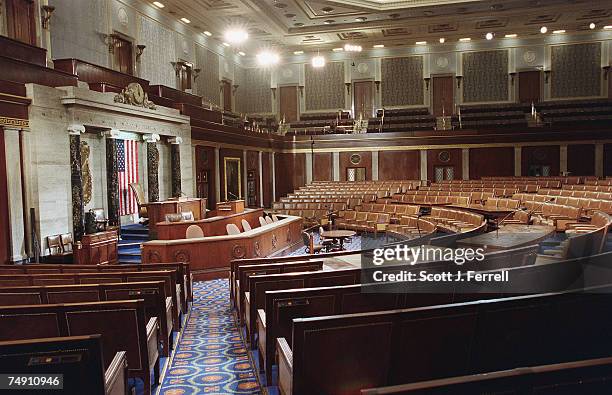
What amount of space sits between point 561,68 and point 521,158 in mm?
6306

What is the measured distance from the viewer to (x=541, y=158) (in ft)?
60.0

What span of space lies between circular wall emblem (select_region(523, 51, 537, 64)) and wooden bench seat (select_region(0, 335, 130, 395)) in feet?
78.6

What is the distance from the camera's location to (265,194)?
62.4 ft

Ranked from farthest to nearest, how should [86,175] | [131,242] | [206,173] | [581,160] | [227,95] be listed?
[227,95] < [581,160] < [206,173] < [86,175] < [131,242]

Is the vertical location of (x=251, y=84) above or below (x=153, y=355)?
above

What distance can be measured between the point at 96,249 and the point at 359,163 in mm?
13345

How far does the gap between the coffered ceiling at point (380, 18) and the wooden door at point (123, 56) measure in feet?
7.63

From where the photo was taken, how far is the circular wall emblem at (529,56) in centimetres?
2180

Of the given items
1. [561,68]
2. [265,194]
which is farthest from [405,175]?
[561,68]

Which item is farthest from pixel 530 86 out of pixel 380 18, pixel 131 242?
pixel 131 242

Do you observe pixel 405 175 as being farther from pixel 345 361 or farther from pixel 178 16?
pixel 345 361

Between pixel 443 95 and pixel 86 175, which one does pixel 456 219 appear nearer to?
pixel 86 175

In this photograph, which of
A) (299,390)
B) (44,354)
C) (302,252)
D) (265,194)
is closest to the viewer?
(44,354)

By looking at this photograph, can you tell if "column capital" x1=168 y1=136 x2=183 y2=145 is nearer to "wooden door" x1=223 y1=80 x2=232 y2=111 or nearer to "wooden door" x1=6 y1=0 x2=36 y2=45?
"wooden door" x1=6 y1=0 x2=36 y2=45
